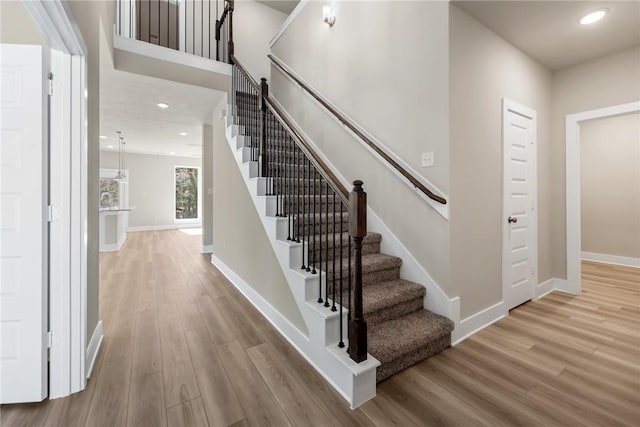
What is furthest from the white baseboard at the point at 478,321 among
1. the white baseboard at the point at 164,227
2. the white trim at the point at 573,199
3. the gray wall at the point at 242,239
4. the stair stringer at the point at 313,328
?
the white baseboard at the point at 164,227

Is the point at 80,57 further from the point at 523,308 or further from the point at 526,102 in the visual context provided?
the point at 523,308

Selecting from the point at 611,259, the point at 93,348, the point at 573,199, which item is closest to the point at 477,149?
the point at 573,199

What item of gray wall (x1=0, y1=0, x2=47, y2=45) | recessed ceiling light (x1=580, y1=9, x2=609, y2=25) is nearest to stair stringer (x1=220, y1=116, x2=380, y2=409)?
gray wall (x1=0, y1=0, x2=47, y2=45)

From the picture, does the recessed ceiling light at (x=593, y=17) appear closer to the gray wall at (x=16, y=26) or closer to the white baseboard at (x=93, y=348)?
the gray wall at (x=16, y=26)

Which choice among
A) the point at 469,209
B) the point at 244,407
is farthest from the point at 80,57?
the point at 469,209

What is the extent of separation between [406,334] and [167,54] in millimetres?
4206

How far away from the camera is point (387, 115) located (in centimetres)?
275

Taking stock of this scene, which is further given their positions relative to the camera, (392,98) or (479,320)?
(392,98)

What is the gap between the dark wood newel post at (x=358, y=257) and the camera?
1641 millimetres

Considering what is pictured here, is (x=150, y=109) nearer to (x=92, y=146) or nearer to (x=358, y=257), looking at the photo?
(x=92, y=146)

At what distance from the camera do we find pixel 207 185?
6211 mm

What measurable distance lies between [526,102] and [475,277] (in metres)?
2.04

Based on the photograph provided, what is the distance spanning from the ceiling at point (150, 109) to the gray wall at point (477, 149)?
3680mm

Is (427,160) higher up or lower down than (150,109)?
lower down
